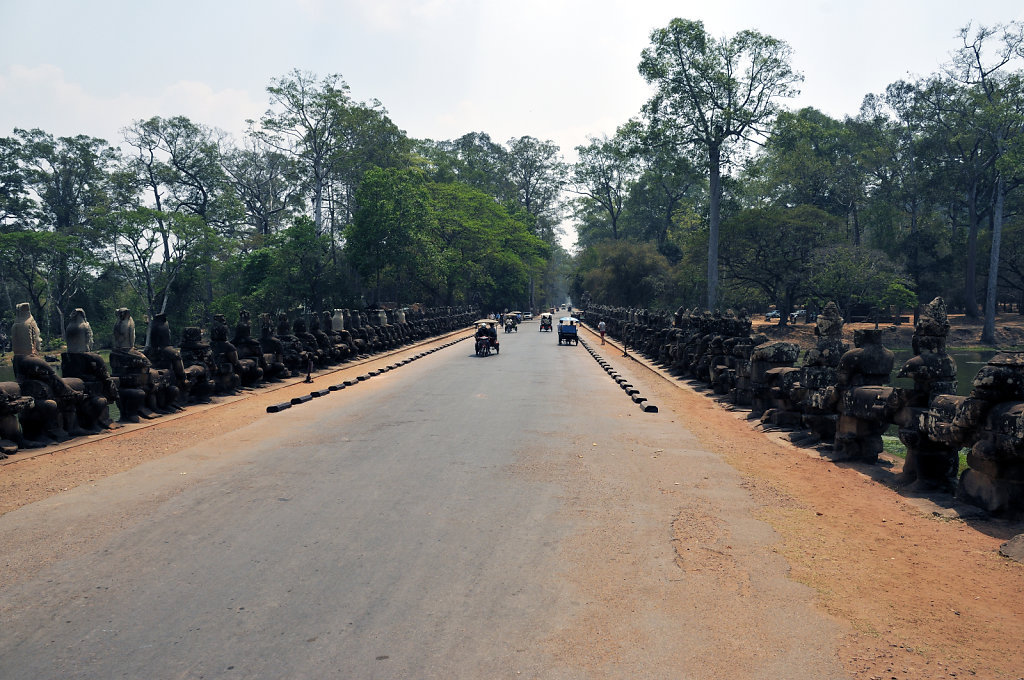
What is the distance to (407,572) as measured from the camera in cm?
460

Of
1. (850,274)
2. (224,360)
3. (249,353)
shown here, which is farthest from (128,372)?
(850,274)

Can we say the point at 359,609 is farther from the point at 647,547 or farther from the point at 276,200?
the point at 276,200

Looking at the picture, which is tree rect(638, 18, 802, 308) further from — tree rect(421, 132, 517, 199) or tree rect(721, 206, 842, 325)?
tree rect(421, 132, 517, 199)

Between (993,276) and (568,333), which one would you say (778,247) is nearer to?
(993,276)

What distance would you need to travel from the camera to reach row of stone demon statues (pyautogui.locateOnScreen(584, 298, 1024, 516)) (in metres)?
5.64

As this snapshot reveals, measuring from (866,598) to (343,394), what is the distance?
41.3ft

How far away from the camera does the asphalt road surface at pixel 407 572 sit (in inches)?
138

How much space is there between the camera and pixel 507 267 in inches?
2500

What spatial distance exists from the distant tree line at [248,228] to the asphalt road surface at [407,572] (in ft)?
107

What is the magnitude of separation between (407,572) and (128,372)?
938 centimetres

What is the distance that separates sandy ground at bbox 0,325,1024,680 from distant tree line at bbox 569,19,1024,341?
32594 millimetres

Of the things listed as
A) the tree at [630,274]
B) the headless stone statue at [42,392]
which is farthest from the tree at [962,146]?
the headless stone statue at [42,392]

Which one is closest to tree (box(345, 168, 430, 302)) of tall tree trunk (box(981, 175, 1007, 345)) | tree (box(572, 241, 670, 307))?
tree (box(572, 241, 670, 307))

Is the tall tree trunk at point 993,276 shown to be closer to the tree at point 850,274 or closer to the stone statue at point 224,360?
the tree at point 850,274
